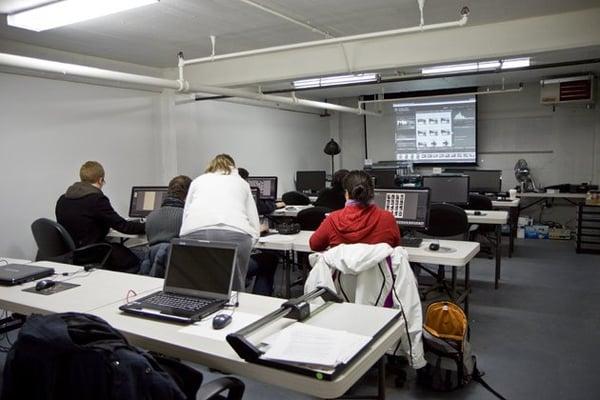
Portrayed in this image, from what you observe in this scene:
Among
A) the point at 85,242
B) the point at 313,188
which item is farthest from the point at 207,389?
the point at 313,188

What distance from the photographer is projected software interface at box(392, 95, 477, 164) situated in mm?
9148

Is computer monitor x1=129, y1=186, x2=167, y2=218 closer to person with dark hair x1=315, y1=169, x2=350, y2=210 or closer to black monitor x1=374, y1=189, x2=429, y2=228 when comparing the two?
person with dark hair x1=315, y1=169, x2=350, y2=210

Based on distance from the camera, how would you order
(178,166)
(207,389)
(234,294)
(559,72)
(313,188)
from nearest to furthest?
(207,389) → (234,294) → (178,166) → (559,72) → (313,188)

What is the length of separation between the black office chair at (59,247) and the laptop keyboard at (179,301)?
189 cm

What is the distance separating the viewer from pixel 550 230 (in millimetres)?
7918

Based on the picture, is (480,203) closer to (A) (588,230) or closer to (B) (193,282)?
(A) (588,230)

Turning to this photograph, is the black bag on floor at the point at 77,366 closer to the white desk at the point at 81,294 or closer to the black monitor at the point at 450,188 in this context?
the white desk at the point at 81,294

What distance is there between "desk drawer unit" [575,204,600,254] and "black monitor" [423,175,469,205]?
8.26 ft

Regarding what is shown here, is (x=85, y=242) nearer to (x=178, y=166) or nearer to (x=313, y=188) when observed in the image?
(x=178, y=166)

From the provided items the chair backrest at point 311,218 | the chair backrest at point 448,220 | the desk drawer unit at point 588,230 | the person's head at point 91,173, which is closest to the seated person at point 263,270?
the chair backrest at point 311,218

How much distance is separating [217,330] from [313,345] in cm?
43

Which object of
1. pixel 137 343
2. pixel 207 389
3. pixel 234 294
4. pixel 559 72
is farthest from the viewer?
pixel 559 72

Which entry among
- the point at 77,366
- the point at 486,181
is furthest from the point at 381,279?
the point at 486,181

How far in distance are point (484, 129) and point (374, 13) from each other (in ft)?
18.8
